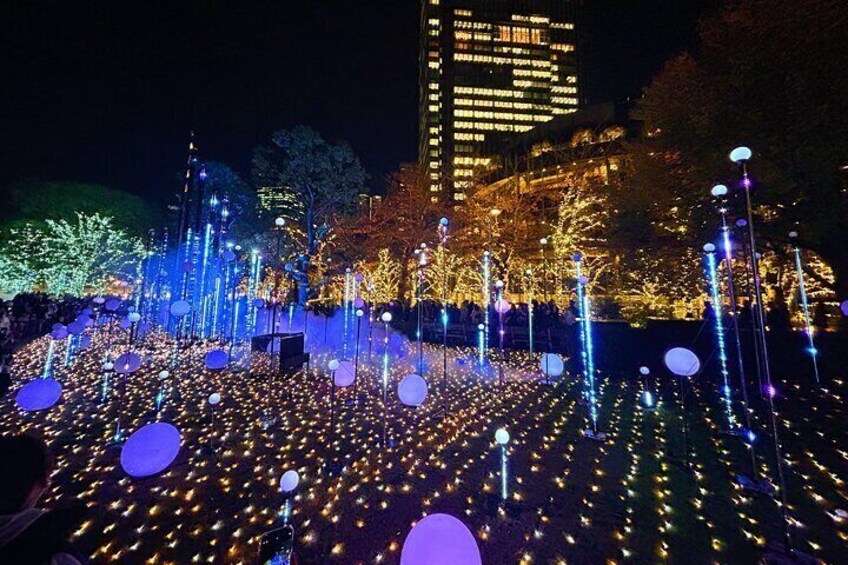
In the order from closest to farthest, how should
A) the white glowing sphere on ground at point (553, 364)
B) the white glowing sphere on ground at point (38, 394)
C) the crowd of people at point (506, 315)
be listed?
the white glowing sphere on ground at point (38, 394) < the white glowing sphere on ground at point (553, 364) < the crowd of people at point (506, 315)

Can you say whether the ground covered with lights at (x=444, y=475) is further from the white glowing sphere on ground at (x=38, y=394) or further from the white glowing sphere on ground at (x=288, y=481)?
→ the white glowing sphere on ground at (x=38, y=394)

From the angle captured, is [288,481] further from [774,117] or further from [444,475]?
[774,117]

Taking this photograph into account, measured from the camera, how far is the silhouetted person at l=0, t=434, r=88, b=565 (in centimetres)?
135

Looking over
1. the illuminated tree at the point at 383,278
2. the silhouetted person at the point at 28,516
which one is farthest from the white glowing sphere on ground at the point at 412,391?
the illuminated tree at the point at 383,278

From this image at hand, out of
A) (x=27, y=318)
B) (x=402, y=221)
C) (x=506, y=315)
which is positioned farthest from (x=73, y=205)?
(x=506, y=315)

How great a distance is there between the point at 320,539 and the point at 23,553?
2261 mm

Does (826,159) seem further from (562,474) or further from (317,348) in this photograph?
(317,348)

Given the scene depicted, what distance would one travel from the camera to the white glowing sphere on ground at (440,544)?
1781mm

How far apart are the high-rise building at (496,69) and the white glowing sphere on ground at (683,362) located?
8000 cm

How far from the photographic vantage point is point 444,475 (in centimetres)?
425

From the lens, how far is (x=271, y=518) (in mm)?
3365

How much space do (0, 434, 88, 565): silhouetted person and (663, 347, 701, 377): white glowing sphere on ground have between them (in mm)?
6593

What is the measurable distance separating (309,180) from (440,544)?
804 inches

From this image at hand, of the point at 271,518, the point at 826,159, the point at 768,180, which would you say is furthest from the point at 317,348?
the point at 826,159
